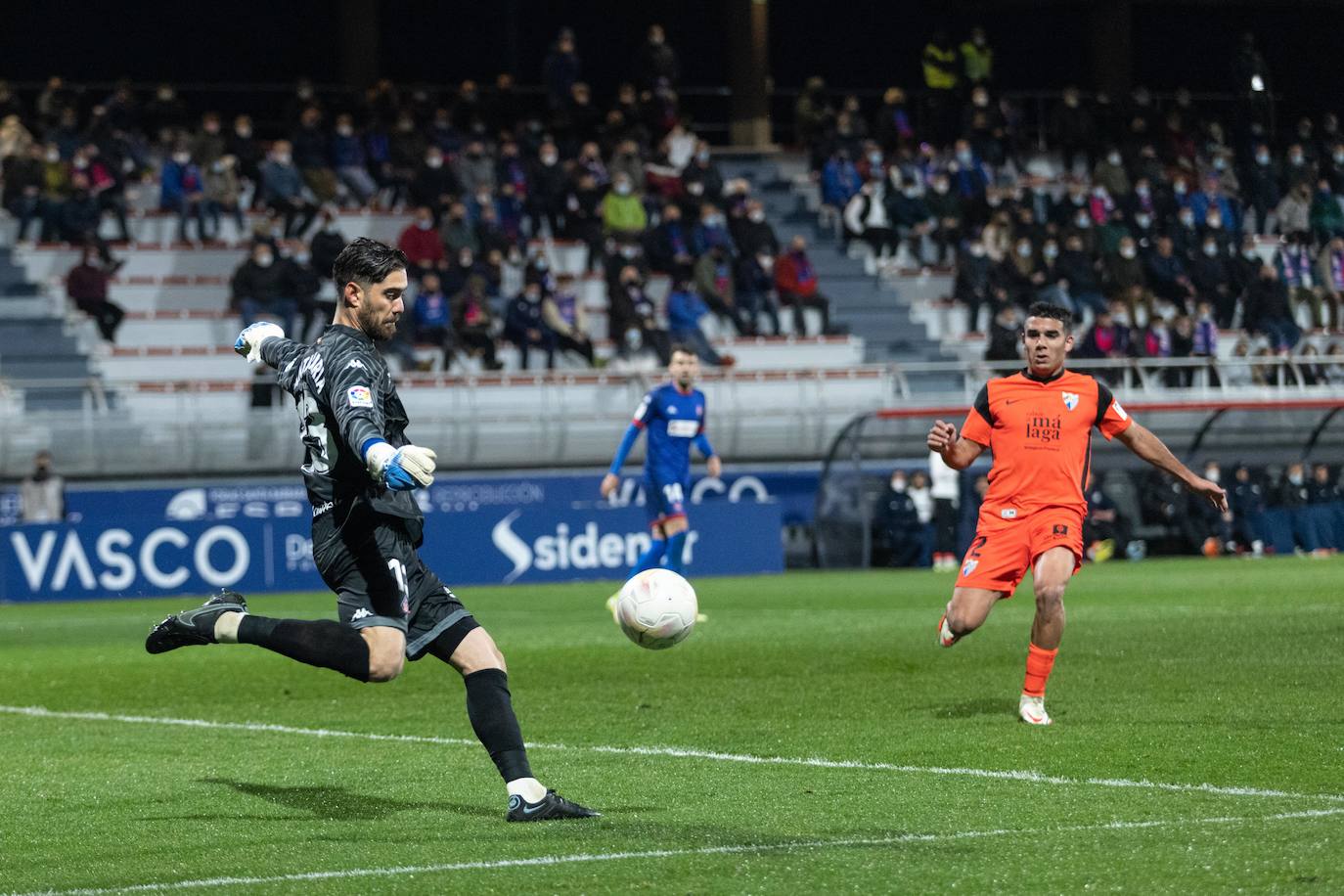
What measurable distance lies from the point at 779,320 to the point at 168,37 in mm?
12986

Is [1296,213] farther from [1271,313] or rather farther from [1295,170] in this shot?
Result: [1271,313]

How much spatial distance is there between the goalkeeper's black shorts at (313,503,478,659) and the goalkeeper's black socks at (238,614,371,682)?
74 mm

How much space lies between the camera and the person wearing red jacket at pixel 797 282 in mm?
33188

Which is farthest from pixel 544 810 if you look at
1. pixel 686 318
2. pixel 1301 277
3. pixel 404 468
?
pixel 1301 277

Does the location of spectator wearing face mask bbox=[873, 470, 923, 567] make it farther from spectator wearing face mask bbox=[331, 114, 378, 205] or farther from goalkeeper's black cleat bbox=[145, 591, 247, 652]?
goalkeeper's black cleat bbox=[145, 591, 247, 652]

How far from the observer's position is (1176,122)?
131 feet

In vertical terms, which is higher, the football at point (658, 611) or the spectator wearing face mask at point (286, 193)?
the spectator wearing face mask at point (286, 193)

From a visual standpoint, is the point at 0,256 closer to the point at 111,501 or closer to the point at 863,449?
the point at 111,501

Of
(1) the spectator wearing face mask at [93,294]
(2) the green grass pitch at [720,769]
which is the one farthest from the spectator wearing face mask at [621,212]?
(2) the green grass pitch at [720,769]

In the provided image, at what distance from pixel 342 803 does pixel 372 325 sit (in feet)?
6.25

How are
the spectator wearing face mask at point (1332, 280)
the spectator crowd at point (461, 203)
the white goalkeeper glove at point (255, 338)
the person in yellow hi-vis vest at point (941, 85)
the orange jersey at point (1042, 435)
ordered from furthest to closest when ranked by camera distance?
1. the person in yellow hi-vis vest at point (941, 85)
2. the spectator wearing face mask at point (1332, 280)
3. the spectator crowd at point (461, 203)
4. the orange jersey at point (1042, 435)
5. the white goalkeeper glove at point (255, 338)

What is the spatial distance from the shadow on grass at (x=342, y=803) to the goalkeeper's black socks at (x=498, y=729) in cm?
29

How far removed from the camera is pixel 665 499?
1956 centimetres

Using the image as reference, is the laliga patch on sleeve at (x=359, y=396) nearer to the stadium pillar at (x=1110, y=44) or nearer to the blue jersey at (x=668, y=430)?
the blue jersey at (x=668, y=430)
